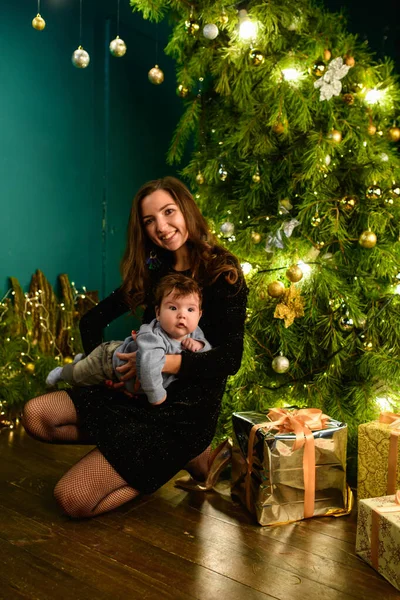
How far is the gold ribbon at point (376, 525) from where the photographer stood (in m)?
1.72

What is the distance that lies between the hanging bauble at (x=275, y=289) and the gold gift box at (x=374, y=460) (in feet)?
2.04

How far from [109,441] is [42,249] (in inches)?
67.1

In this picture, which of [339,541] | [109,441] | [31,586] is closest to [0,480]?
[109,441]

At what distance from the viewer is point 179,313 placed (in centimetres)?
204

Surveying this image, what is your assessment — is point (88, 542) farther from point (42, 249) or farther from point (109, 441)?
point (42, 249)

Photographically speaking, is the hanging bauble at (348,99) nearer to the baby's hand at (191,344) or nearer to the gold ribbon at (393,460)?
the baby's hand at (191,344)

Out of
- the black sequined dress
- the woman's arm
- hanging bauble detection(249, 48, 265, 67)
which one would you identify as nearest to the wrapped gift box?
the black sequined dress

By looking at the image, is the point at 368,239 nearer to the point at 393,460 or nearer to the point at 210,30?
the point at 393,460

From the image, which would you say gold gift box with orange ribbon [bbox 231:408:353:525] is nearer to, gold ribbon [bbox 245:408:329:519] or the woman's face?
gold ribbon [bbox 245:408:329:519]

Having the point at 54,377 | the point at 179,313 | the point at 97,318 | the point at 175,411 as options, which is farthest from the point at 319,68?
the point at 54,377

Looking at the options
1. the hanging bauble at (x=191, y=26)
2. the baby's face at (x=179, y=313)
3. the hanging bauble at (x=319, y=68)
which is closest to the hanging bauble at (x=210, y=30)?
the hanging bauble at (x=191, y=26)

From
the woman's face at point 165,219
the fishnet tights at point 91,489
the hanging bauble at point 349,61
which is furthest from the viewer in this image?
the hanging bauble at point 349,61

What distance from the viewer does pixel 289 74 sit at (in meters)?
2.41

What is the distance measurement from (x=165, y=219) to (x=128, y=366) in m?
0.56
